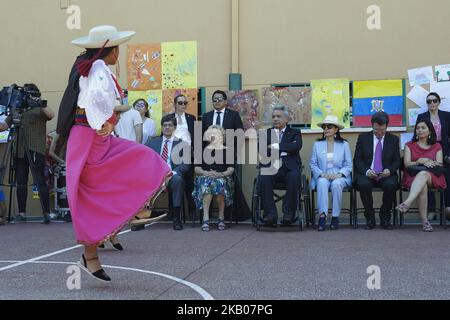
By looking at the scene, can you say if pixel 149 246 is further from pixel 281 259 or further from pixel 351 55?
pixel 351 55

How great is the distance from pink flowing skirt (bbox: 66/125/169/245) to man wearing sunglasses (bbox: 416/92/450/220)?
5289 mm

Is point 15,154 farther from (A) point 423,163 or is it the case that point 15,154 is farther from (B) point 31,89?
(A) point 423,163

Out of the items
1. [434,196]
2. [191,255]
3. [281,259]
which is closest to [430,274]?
[281,259]

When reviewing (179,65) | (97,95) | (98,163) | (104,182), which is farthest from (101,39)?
(179,65)

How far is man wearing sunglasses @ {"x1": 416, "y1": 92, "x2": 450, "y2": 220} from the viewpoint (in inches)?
355

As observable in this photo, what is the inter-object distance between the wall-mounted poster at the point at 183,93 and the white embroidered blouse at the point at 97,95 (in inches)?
217

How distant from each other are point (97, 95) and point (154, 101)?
231 inches

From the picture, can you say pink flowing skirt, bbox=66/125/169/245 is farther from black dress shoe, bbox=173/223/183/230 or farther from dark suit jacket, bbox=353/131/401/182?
dark suit jacket, bbox=353/131/401/182

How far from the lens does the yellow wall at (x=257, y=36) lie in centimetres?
987

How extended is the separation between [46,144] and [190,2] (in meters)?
3.33

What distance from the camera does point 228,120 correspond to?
9508 mm

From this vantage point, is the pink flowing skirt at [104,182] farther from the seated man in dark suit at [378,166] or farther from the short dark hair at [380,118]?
the short dark hair at [380,118]

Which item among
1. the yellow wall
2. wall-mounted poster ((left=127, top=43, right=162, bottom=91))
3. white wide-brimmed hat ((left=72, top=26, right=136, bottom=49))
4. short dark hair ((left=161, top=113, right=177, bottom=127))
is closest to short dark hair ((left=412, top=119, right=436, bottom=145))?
the yellow wall

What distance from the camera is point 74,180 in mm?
4844
